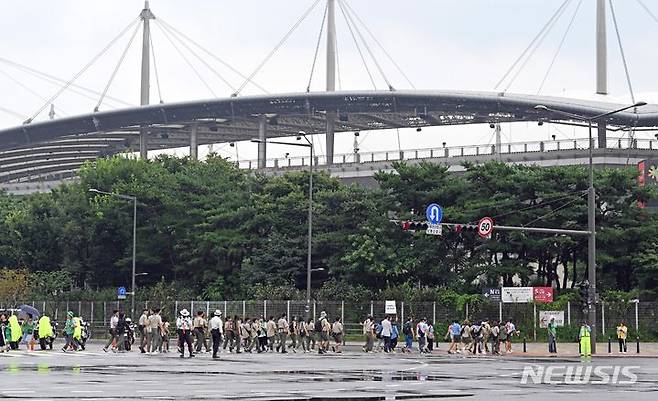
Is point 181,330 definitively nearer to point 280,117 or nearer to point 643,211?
point 643,211

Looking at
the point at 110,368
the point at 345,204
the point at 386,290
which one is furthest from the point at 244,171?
the point at 110,368

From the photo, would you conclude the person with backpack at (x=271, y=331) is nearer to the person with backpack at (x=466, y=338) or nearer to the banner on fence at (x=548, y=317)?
the person with backpack at (x=466, y=338)

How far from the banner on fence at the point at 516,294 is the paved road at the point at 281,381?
1827 centimetres

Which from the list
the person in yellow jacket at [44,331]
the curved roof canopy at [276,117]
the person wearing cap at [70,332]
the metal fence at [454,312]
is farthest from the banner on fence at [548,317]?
the curved roof canopy at [276,117]

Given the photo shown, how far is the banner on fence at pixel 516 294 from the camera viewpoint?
5894cm

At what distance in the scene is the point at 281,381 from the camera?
28016 millimetres

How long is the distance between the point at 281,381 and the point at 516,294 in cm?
3257

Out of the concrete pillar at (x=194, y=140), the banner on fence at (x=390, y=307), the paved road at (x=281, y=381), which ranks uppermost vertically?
the concrete pillar at (x=194, y=140)

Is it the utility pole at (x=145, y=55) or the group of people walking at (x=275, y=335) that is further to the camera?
the utility pole at (x=145, y=55)

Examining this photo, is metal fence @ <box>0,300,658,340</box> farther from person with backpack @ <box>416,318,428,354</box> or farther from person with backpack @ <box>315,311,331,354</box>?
person with backpack @ <box>416,318,428,354</box>

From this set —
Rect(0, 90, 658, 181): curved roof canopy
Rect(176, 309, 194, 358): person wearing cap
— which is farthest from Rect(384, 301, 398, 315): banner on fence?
Rect(0, 90, 658, 181): curved roof canopy

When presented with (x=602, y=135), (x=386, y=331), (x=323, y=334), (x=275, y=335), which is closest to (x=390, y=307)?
(x=275, y=335)

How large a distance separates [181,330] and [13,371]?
1152cm

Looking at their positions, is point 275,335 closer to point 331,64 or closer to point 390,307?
point 390,307
